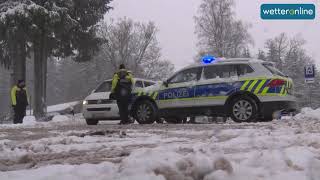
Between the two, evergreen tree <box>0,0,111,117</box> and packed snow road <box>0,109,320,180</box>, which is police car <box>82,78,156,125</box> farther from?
packed snow road <box>0,109,320,180</box>

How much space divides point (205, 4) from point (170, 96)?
37.0 m

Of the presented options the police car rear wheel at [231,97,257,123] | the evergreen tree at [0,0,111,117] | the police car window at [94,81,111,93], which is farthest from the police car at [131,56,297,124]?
the evergreen tree at [0,0,111,117]

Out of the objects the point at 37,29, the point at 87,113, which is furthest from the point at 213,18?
the point at 87,113

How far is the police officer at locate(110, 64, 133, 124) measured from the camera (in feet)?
43.6

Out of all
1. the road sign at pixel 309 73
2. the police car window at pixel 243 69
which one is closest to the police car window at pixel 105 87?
the police car window at pixel 243 69

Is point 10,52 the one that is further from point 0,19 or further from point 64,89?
point 64,89

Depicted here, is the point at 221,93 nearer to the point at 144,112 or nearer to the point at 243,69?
the point at 243,69

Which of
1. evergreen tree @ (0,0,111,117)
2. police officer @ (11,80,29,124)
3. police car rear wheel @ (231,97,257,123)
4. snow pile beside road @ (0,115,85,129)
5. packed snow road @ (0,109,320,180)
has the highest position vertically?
evergreen tree @ (0,0,111,117)

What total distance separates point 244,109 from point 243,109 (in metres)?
0.02

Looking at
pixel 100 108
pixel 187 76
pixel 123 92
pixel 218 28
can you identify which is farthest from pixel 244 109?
pixel 218 28

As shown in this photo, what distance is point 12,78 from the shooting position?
2409 cm

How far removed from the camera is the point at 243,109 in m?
12.2

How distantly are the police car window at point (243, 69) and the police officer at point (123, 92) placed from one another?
2846 mm

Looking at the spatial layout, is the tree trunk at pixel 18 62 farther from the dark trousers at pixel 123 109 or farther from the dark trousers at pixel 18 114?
the dark trousers at pixel 123 109
